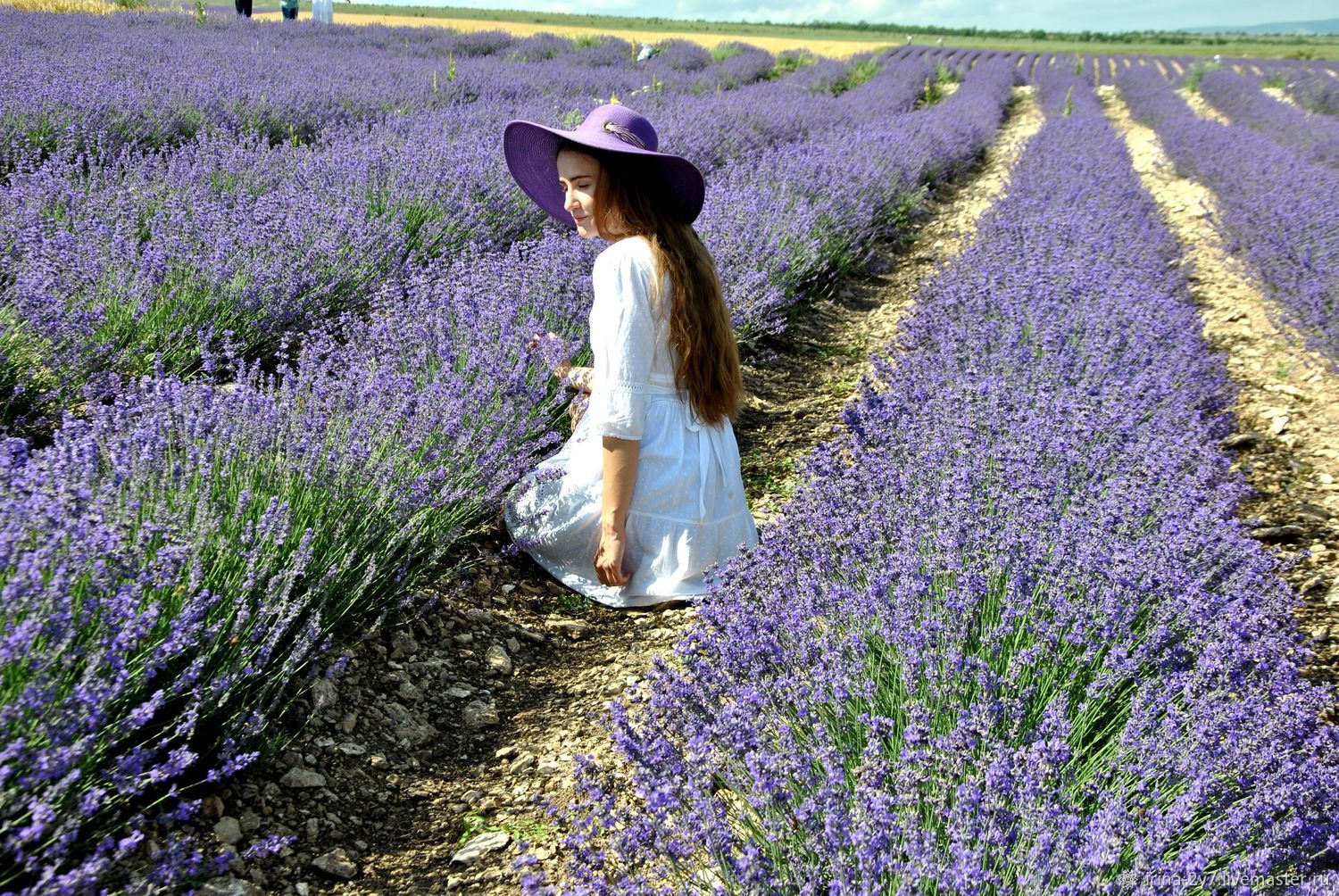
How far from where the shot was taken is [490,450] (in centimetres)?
256

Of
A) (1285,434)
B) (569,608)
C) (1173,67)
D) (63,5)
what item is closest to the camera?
(569,608)

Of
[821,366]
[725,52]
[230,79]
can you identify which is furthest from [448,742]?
[725,52]

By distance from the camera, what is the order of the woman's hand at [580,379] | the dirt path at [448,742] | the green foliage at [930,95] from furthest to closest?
the green foliage at [930,95] → the woman's hand at [580,379] → the dirt path at [448,742]

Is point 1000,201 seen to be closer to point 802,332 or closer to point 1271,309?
point 1271,309

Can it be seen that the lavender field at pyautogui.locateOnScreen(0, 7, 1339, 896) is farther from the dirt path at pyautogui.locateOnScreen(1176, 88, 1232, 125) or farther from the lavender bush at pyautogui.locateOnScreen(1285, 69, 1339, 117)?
the lavender bush at pyautogui.locateOnScreen(1285, 69, 1339, 117)

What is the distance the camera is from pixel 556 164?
112 inches

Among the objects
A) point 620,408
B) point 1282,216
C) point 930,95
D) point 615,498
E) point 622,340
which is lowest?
point 615,498

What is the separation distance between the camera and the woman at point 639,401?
240 cm

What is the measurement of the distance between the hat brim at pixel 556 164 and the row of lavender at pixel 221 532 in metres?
0.38

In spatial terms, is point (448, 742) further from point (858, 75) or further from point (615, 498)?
point (858, 75)

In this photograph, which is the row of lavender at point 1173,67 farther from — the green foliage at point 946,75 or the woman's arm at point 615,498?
the woman's arm at point 615,498

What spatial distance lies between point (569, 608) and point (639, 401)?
0.67 m

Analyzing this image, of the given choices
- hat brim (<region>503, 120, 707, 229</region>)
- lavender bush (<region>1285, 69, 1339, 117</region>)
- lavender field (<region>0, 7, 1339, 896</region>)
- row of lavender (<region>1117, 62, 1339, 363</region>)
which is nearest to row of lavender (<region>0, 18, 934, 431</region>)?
lavender field (<region>0, 7, 1339, 896</region>)

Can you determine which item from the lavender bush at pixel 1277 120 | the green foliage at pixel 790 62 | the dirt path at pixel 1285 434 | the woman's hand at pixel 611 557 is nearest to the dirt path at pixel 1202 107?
the lavender bush at pixel 1277 120
